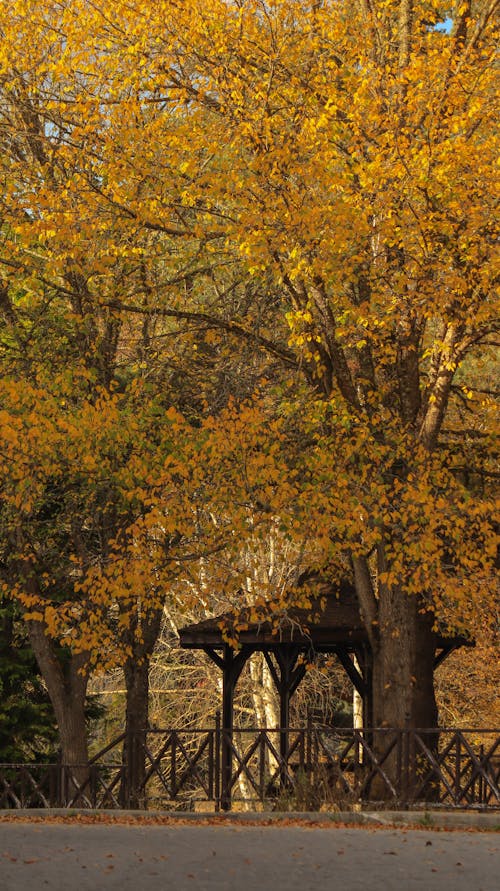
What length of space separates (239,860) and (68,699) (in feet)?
40.8

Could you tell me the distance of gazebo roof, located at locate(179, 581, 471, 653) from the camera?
61.7 ft

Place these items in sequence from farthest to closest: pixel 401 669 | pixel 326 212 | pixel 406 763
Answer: pixel 401 669 < pixel 326 212 < pixel 406 763

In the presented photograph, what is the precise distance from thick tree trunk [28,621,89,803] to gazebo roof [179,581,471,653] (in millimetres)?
1947

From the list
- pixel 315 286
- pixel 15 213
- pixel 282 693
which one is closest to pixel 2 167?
pixel 15 213

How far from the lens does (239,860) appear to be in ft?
26.2

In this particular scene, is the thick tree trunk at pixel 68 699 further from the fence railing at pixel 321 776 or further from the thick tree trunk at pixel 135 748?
the thick tree trunk at pixel 135 748

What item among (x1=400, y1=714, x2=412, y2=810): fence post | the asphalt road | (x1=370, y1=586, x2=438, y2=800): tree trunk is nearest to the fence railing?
(x1=400, y1=714, x2=412, y2=810): fence post

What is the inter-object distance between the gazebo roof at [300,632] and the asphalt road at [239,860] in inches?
329

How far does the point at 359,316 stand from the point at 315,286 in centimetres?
94

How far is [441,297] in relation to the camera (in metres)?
15.9

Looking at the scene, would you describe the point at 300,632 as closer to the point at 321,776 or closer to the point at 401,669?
the point at 401,669

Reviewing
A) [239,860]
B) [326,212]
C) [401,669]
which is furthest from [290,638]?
[239,860]

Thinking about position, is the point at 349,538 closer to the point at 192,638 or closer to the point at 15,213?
the point at 192,638

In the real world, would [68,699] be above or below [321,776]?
above
